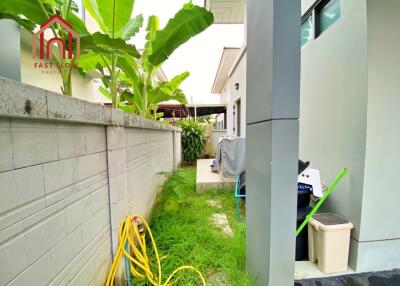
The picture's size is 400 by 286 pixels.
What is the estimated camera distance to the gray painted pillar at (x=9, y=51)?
140cm

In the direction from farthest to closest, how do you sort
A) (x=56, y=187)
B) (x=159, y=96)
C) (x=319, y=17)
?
(x=159, y=96), (x=319, y=17), (x=56, y=187)

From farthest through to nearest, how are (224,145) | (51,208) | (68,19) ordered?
1. (224,145)
2. (68,19)
3. (51,208)

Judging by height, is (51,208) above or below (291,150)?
below

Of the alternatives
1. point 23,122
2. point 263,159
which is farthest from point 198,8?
point 23,122

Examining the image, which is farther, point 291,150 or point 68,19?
→ point 68,19

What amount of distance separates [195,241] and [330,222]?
5.14 ft

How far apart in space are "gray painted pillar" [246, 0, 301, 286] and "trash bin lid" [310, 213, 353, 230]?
29.9 inches

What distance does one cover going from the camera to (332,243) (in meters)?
1.96

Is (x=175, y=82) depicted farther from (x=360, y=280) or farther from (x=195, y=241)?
(x=360, y=280)

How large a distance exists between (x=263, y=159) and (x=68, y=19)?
88.1 inches

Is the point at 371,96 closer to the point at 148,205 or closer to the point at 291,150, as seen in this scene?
the point at 291,150

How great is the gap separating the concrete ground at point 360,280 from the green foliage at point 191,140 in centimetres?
697

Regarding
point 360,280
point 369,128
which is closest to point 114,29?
point 369,128

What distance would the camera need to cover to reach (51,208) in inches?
38.9
